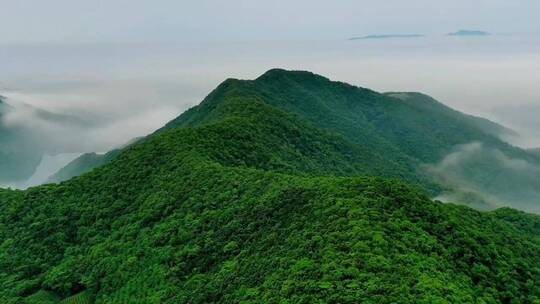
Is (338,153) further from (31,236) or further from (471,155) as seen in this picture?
(471,155)

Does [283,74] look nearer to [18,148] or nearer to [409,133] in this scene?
[409,133]

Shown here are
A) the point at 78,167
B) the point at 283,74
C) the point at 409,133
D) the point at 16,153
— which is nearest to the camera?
the point at 283,74

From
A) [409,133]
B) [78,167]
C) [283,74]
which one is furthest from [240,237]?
→ [78,167]

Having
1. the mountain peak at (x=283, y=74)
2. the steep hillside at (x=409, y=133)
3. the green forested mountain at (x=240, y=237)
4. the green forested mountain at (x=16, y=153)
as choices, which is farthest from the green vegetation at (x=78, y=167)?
the green forested mountain at (x=240, y=237)

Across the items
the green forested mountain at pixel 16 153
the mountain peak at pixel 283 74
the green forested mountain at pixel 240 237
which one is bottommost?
the green forested mountain at pixel 16 153

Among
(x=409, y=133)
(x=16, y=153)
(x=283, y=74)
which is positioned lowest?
(x=16, y=153)

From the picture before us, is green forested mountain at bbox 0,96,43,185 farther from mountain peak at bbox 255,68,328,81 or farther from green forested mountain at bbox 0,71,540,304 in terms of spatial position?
green forested mountain at bbox 0,71,540,304

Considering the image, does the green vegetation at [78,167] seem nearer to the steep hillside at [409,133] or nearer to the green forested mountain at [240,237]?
the steep hillside at [409,133]

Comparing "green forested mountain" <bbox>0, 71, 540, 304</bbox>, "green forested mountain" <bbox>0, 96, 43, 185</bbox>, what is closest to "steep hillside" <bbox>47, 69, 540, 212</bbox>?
"green forested mountain" <bbox>0, 71, 540, 304</bbox>
